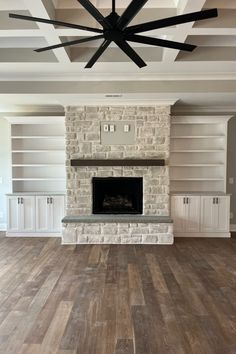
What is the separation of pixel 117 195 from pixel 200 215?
1740 millimetres

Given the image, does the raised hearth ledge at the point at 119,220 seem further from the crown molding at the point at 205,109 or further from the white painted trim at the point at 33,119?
the crown molding at the point at 205,109

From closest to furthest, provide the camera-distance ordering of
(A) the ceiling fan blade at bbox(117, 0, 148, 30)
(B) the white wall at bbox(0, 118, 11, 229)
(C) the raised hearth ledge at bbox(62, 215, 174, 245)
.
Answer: (A) the ceiling fan blade at bbox(117, 0, 148, 30)
(C) the raised hearth ledge at bbox(62, 215, 174, 245)
(B) the white wall at bbox(0, 118, 11, 229)

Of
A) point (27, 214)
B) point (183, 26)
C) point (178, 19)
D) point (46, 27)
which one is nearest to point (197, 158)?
point (183, 26)

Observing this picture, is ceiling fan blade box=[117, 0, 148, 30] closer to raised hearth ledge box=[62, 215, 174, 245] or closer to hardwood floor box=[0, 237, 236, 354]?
hardwood floor box=[0, 237, 236, 354]

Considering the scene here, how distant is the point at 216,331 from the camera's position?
2.71 meters

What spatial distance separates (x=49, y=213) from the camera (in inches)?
238

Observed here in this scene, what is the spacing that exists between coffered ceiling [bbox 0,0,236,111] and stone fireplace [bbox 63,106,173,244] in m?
0.35

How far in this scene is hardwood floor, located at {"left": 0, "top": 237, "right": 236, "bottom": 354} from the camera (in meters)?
2.54

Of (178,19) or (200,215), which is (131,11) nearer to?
(178,19)

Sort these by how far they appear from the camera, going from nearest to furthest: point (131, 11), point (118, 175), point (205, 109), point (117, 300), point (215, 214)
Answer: point (131, 11), point (117, 300), point (118, 175), point (215, 214), point (205, 109)

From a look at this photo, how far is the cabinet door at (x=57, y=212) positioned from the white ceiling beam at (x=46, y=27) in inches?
112

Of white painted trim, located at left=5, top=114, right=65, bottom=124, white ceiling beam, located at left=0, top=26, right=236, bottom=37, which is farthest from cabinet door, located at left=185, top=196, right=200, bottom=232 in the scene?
white ceiling beam, located at left=0, top=26, right=236, bottom=37

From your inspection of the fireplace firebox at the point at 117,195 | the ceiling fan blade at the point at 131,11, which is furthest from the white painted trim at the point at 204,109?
the ceiling fan blade at the point at 131,11

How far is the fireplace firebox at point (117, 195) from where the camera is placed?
19.3ft
